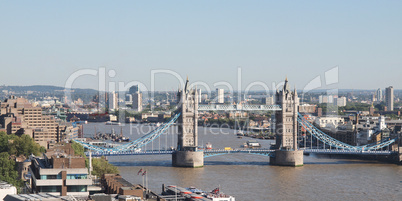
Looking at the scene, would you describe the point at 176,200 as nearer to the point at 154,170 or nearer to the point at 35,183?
the point at 35,183

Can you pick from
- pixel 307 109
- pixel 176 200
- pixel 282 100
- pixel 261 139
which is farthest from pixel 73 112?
pixel 176 200

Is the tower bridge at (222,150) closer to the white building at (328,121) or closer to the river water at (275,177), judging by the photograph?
the river water at (275,177)

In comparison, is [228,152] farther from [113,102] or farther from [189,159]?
[113,102]

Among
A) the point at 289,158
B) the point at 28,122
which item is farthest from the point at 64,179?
the point at 28,122

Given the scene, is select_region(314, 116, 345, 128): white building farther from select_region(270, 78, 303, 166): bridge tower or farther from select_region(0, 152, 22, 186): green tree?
select_region(0, 152, 22, 186): green tree

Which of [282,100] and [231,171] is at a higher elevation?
[282,100]

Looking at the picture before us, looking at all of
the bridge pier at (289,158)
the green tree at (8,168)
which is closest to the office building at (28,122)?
the green tree at (8,168)
